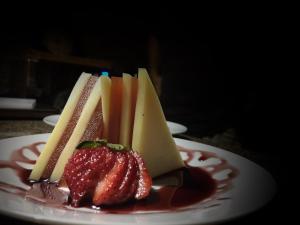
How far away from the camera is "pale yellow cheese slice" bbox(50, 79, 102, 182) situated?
71cm

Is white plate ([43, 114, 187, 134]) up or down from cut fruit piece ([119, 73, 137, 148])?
down

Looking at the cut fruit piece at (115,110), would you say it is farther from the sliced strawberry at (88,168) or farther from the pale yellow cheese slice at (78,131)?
the sliced strawberry at (88,168)

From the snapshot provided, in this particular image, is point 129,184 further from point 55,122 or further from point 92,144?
point 55,122

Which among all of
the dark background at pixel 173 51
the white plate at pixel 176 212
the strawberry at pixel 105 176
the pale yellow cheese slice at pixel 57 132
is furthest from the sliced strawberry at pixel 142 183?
the dark background at pixel 173 51

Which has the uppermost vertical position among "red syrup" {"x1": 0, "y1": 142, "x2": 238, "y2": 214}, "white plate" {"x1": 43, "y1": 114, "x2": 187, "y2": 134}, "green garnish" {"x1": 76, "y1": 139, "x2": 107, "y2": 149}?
"green garnish" {"x1": 76, "y1": 139, "x2": 107, "y2": 149}

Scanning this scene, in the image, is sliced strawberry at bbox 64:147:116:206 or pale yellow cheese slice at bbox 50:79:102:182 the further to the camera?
pale yellow cheese slice at bbox 50:79:102:182

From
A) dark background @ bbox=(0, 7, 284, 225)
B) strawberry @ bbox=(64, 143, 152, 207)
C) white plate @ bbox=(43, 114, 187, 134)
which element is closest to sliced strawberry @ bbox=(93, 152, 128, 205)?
strawberry @ bbox=(64, 143, 152, 207)

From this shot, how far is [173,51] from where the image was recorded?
406cm

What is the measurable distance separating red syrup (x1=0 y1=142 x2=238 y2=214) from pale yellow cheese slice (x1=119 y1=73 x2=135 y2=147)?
0.45 feet

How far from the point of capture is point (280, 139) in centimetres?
202

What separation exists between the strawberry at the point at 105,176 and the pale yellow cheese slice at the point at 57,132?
0.42 ft

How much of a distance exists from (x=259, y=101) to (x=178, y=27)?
174 centimetres

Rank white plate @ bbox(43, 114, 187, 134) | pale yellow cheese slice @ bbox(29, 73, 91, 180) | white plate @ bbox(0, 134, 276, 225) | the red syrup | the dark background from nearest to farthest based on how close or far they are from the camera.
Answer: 1. white plate @ bbox(0, 134, 276, 225)
2. the red syrup
3. pale yellow cheese slice @ bbox(29, 73, 91, 180)
4. white plate @ bbox(43, 114, 187, 134)
5. the dark background

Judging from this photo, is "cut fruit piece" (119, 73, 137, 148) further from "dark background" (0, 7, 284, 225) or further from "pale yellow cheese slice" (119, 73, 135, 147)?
"dark background" (0, 7, 284, 225)
